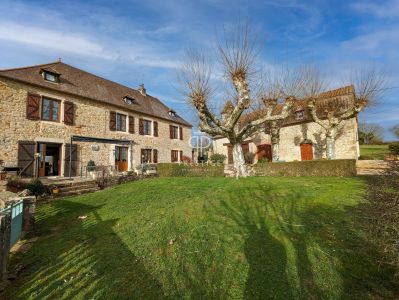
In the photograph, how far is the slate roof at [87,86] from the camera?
14.8m

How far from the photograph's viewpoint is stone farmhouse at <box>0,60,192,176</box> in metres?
13.7

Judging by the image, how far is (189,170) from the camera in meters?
16.2

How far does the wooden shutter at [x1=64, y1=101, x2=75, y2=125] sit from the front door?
4.44 metres

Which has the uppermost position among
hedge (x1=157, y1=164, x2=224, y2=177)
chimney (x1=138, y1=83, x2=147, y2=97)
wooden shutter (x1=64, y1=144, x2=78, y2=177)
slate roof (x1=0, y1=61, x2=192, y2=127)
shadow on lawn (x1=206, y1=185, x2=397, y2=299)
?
chimney (x1=138, y1=83, x2=147, y2=97)

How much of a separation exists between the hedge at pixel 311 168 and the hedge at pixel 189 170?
8.69ft

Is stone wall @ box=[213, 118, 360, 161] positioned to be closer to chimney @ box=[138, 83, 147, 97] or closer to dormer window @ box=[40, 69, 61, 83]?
chimney @ box=[138, 83, 147, 97]

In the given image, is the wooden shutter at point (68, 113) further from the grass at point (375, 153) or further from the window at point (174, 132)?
the grass at point (375, 153)

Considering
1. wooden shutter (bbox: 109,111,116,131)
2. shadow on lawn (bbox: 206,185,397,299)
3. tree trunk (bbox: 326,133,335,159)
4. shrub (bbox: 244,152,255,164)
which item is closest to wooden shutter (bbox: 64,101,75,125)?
wooden shutter (bbox: 109,111,116,131)

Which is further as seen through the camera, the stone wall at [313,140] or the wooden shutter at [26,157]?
the stone wall at [313,140]

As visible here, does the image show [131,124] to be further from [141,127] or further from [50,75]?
[50,75]

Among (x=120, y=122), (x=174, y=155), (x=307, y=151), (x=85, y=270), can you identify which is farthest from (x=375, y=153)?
(x=85, y=270)

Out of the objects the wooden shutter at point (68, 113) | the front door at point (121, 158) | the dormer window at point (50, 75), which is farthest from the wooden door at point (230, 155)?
the dormer window at point (50, 75)

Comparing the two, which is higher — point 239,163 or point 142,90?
point 142,90

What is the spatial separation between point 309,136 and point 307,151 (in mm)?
1491
